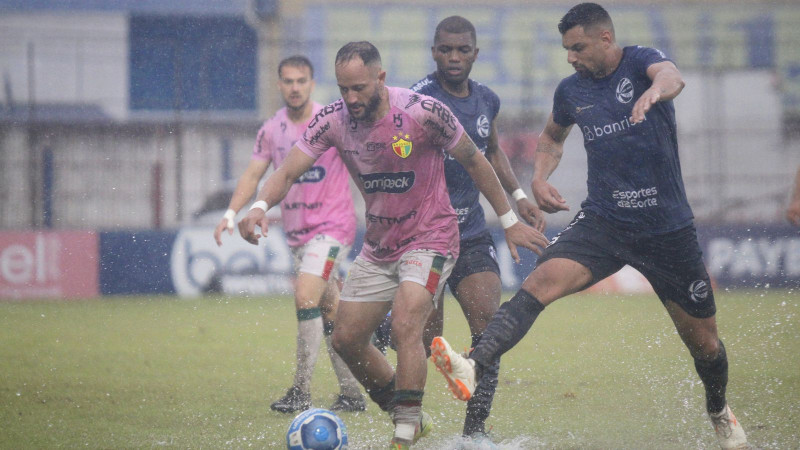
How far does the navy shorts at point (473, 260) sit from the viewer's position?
643 cm

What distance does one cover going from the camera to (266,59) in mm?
19094

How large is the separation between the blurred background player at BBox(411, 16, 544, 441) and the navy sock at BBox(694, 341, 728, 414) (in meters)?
1.27

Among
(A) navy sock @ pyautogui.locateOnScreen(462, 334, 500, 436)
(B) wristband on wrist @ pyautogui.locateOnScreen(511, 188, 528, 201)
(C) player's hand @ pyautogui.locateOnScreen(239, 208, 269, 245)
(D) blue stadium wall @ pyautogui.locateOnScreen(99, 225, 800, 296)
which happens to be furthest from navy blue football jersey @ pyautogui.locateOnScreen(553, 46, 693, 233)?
(D) blue stadium wall @ pyautogui.locateOnScreen(99, 225, 800, 296)

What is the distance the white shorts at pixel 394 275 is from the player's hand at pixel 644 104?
143 cm

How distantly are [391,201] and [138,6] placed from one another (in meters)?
23.5

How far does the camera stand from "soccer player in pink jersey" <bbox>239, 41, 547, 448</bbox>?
5570 mm

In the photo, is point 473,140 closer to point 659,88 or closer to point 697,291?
point 659,88

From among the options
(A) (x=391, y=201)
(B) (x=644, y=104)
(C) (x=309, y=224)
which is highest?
(B) (x=644, y=104)

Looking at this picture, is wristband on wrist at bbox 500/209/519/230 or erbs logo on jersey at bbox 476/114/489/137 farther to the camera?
erbs logo on jersey at bbox 476/114/489/137

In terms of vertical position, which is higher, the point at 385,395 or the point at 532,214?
the point at 532,214

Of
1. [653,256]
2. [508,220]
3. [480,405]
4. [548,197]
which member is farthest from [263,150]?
[653,256]

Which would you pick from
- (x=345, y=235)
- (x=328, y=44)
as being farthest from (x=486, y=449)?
(x=328, y=44)

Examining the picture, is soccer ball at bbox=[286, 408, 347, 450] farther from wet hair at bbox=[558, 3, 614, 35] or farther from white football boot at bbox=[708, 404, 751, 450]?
wet hair at bbox=[558, 3, 614, 35]

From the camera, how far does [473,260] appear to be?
254 inches
